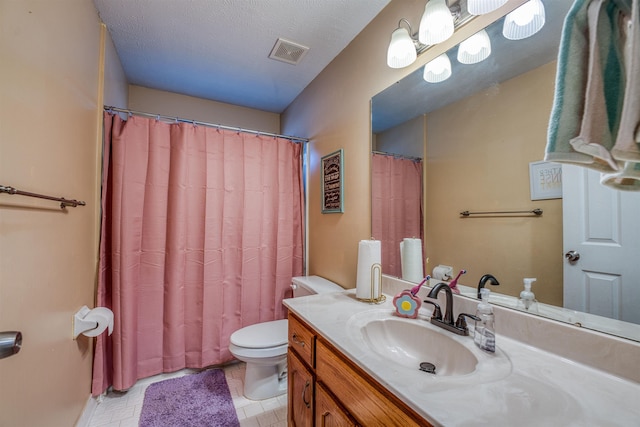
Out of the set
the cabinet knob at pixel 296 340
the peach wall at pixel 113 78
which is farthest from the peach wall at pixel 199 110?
the cabinet knob at pixel 296 340

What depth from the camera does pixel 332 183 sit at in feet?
5.98

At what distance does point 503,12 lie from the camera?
0.89 meters

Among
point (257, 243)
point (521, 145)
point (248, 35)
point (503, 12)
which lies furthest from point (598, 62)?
point (257, 243)

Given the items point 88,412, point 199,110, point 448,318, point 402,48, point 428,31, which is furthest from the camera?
point 199,110

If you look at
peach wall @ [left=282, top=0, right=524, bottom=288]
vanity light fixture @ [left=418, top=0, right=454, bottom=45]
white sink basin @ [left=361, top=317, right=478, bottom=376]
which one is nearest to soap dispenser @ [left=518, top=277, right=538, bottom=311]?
white sink basin @ [left=361, top=317, right=478, bottom=376]

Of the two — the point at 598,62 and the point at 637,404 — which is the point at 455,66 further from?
the point at 637,404

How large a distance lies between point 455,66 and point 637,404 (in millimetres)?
1173

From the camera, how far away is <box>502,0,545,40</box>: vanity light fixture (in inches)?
32.0

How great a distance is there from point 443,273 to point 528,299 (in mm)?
327

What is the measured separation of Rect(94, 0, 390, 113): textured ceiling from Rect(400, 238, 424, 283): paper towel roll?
4.30 feet

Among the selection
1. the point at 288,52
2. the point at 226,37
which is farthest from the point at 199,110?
the point at 288,52

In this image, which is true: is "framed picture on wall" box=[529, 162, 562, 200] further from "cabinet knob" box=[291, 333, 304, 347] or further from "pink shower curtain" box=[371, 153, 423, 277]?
"cabinet knob" box=[291, 333, 304, 347]

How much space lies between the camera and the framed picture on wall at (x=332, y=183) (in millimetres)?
1724

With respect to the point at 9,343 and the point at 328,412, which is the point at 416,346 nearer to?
the point at 328,412
